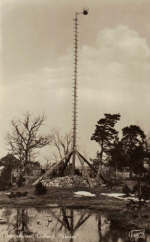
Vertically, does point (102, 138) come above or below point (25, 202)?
above

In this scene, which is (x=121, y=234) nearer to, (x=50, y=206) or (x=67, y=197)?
(x=50, y=206)

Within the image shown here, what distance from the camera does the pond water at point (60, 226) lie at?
14406 millimetres

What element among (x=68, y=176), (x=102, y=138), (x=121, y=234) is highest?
(x=102, y=138)

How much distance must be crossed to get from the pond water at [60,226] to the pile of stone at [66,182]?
7891 millimetres

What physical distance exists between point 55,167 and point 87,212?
1130cm

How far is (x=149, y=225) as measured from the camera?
644 inches

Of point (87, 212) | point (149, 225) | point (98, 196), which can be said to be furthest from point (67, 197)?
point (149, 225)

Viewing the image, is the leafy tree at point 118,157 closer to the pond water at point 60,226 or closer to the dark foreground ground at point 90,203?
the dark foreground ground at point 90,203

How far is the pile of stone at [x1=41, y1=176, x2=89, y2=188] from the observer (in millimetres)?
31203

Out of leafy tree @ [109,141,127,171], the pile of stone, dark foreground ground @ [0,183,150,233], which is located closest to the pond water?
dark foreground ground @ [0,183,150,233]

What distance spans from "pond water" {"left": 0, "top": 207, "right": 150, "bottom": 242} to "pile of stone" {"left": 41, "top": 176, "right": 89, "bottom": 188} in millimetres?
7891

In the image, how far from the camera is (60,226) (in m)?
17.3

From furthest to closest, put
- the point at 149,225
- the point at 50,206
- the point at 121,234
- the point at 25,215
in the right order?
the point at 50,206 < the point at 25,215 < the point at 149,225 < the point at 121,234

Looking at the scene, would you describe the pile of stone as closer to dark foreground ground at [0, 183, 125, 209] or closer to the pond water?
dark foreground ground at [0, 183, 125, 209]
